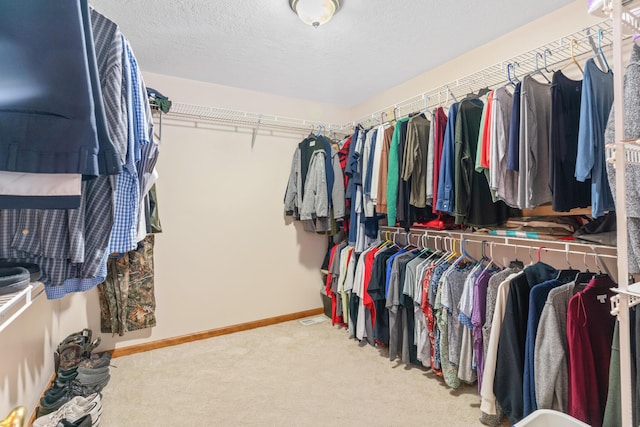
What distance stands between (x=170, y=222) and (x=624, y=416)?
2923 mm

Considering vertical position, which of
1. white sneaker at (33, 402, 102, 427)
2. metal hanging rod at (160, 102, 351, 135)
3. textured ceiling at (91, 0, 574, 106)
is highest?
textured ceiling at (91, 0, 574, 106)

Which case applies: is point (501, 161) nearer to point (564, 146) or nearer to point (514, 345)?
point (564, 146)

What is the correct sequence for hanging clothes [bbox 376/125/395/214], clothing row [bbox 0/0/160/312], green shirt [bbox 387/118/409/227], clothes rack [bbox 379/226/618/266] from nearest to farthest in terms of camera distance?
clothing row [bbox 0/0/160/312] < clothes rack [bbox 379/226/618/266] < green shirt [bbox 387/118/409/227] < hanging clothes [bbox 376/125/395/214]

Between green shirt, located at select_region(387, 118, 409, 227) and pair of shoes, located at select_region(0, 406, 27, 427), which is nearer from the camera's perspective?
pair of shoes, located at select_region(0, 406, 27, 427)

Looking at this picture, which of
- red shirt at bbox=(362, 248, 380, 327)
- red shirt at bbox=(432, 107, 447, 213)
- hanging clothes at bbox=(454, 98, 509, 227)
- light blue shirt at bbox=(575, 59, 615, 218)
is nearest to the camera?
light blue shirt at bbox=(575, 59, 615, 218)

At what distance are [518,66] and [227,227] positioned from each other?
8.39ft

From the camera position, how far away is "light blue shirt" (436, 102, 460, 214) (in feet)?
6.48

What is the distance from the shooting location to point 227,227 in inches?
119

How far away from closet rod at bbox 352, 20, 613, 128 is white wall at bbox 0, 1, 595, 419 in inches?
4.6

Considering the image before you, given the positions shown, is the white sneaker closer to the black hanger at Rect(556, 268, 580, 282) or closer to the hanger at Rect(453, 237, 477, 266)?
the hanger at Rect(453, 237, 477, 266)

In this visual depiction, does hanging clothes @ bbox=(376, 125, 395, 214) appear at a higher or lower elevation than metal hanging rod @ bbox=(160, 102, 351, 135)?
lower

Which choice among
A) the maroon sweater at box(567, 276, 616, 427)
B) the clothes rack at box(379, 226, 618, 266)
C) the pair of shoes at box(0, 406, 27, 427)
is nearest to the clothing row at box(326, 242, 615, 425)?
the maroon sweater at box(567, 276, 616, 427)

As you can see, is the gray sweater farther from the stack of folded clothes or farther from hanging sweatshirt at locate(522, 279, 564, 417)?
the stack of folded clothes

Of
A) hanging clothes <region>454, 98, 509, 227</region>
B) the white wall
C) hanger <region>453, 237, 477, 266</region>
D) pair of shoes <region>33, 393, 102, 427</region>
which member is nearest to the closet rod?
the white wall
